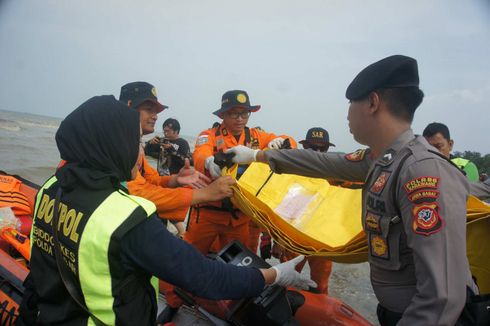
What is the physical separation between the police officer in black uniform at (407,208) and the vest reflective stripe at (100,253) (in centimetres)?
92

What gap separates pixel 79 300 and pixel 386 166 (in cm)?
129

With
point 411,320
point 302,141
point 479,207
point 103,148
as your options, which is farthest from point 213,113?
point 411,320

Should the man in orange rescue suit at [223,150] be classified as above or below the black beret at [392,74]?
below

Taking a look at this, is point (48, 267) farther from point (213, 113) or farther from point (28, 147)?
point (28, 147)

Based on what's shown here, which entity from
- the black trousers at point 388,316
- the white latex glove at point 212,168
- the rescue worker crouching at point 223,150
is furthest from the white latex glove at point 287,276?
the rescue worker crouching at point 223,150

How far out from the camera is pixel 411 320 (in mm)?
1047

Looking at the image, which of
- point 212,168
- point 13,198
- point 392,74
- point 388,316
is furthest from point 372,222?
point 13,198

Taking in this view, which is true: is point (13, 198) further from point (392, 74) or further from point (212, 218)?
point (392, 74)

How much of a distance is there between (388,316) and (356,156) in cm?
89

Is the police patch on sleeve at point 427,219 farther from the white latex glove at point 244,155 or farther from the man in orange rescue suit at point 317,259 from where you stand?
the man in orange rescue suit at point 317,259

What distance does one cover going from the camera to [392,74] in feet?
4.31

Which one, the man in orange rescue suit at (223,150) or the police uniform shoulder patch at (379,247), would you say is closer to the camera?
the police uniform shoulder patch at (379,247)

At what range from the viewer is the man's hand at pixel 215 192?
2.40m

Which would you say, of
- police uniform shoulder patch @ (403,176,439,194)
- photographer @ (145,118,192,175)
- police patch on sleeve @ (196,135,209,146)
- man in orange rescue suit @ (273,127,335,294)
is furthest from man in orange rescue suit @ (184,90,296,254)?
photographer @ (145,118,192,175)
